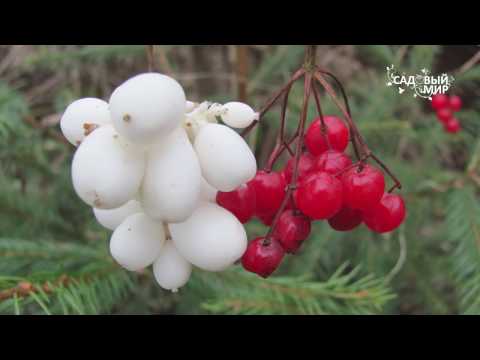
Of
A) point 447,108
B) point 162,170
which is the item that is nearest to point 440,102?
point 447,108

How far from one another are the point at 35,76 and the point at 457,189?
155cm

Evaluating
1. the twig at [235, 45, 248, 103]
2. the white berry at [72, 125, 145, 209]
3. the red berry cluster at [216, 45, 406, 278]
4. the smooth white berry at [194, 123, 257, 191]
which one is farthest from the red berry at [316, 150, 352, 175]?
the twig at [235, 45, 248, 103]

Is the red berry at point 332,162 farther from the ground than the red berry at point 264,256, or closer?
farther from the ground

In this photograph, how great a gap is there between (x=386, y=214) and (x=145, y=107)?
312 mm

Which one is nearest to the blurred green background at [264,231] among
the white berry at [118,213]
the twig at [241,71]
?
the twig at [241,71]

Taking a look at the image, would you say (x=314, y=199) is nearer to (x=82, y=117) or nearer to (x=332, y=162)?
(x=332, y=162)

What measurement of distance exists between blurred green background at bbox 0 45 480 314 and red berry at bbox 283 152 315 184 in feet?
0.77

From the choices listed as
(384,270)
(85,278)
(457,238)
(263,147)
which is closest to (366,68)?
(263,147)

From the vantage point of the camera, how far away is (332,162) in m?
0.62

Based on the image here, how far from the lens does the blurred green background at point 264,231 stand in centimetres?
88

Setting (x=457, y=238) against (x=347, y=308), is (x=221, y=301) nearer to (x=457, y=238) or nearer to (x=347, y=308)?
(x=347, y=308)

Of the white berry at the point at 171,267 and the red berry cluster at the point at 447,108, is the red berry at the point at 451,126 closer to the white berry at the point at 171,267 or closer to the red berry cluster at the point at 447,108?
the red berry cluster at the point at 447,108

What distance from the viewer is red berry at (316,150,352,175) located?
0.62 metres

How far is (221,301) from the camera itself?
89cm
